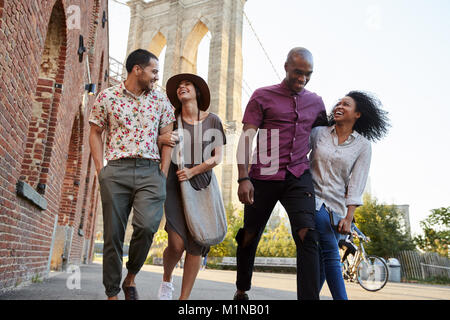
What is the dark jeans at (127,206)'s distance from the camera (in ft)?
8.49

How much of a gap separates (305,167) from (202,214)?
2.76 feet

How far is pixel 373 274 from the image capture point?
7480 mm

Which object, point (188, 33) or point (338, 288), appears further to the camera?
point (188, 33)

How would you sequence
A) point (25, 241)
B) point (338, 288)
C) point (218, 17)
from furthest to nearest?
point (218, 17)
point (25, 241)
point (338, 288)

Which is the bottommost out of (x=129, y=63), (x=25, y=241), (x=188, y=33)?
(x=25, y=241)

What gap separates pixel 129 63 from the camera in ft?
9.59

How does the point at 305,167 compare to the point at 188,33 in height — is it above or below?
below

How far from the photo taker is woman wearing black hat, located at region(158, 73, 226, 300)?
288cm

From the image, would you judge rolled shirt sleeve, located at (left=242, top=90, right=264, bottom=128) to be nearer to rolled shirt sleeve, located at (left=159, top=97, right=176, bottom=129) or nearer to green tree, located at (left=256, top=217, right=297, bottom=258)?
rolled shirt sleeve, located at (left=159, top=97, right=176, bottom=129)

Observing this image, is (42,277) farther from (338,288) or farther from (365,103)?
(365,103)

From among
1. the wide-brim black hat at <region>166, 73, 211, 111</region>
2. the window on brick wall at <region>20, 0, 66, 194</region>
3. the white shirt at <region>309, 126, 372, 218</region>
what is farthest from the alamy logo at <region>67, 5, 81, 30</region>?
the white shirt at <region>309, 126, 372, 218</region>

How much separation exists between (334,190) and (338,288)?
71 cm

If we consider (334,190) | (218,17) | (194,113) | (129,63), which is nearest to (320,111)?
(334,190)
